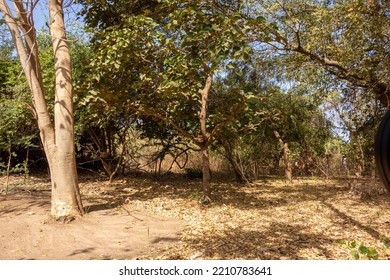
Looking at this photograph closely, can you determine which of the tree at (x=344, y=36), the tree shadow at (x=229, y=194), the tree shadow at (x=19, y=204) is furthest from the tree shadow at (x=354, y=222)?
the tree shadow at (x=19, y=204)

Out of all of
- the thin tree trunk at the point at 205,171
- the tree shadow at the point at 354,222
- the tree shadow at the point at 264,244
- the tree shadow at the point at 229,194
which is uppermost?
the thin tree trunk at the point at 205,171

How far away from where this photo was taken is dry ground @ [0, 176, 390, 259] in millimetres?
4484

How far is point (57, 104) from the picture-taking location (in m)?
5.96

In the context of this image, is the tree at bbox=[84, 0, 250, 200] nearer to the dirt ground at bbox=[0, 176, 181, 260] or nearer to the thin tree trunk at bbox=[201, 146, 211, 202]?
the thin tree trunk at bbox=[201, 146, 211, 202]

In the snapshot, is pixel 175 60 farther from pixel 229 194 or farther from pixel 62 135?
pixel 229 194

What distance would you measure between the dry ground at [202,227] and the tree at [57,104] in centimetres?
44

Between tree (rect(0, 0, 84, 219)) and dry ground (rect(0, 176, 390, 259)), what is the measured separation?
44cm

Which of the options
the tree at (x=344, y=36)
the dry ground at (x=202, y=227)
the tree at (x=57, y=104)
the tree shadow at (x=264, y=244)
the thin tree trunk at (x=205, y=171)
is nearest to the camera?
the tree shadow at (x=264, y=244)

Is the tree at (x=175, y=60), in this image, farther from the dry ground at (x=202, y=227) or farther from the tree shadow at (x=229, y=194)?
the dry ground at (x=202, y=227)

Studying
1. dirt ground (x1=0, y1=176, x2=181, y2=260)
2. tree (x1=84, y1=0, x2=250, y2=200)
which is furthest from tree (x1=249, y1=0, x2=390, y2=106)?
dirt ground (x1=0, y1=176, x2=181, y2=260)

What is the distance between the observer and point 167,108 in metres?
7.96

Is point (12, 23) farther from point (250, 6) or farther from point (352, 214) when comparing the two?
point (352, 214)

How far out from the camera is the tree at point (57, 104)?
227 inches

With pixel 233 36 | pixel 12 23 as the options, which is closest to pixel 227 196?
pixel 233 36
